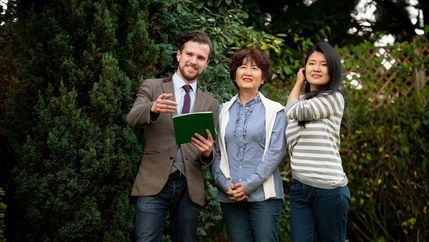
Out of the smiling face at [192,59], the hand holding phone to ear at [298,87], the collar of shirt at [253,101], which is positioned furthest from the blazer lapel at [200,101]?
the hand holding phone to ear at [298,87]

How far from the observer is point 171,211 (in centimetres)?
345

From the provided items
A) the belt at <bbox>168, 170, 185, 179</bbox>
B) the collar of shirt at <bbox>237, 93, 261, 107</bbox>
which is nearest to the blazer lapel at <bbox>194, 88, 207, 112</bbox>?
the collar of shirt at <bbox>237, 93, 261, 107</bbox>

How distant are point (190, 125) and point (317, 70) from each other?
31.1 inches

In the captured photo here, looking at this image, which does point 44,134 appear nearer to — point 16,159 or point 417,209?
point 16,159

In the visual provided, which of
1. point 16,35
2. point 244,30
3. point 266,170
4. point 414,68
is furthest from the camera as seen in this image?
point 414,68

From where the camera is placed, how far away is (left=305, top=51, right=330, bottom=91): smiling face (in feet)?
10.8

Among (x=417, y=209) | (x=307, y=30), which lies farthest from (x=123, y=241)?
(x=307, y=30)

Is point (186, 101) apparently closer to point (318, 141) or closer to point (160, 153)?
point (160, 153)

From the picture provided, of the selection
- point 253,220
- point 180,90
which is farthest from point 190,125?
point 253,220

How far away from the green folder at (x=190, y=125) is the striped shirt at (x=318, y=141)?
465 millimetres

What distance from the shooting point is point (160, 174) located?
3322 millimetres

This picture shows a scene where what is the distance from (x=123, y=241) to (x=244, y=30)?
2434mm

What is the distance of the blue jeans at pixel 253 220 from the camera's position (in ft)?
10.7

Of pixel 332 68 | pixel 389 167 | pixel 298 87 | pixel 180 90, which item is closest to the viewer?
pixel 332 68
